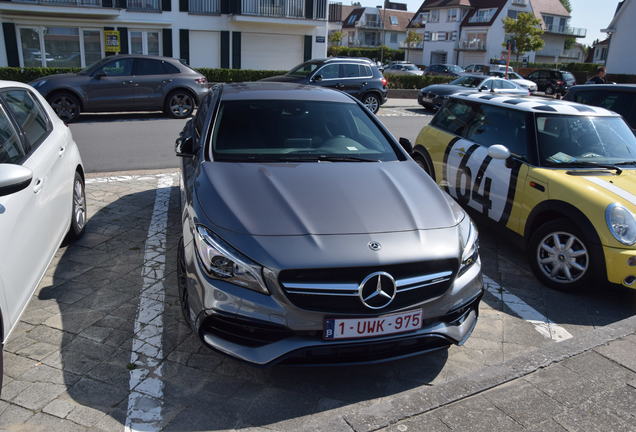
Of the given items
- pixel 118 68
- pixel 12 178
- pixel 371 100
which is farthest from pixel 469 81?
pixel 12 178

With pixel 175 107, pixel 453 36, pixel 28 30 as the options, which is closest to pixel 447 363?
pixel 175 107

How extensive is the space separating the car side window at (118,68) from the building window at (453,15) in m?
57.8

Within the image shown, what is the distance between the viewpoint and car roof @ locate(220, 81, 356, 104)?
16.3ft

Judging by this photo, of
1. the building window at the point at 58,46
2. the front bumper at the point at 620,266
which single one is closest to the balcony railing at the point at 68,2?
the building window at the point at 58,46

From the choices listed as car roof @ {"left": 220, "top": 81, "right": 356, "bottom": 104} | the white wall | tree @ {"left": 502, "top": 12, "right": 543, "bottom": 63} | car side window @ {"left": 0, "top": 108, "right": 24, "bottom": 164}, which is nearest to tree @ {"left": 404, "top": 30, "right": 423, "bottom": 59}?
tree @ {"left": 502, "top": 12, "right": 543, "bottom": 63}

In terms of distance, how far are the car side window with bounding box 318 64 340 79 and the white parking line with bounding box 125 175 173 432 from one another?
38.5 ft

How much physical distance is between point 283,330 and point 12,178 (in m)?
A: 1.71

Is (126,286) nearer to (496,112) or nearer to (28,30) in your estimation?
(496,112)

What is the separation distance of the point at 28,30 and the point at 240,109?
24390mm

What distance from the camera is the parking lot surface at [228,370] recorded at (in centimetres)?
297

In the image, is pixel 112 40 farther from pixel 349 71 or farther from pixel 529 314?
pixel 529 314

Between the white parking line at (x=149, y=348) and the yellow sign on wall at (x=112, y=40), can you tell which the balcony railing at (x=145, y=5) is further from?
the white parking line at (x=149, y=348)

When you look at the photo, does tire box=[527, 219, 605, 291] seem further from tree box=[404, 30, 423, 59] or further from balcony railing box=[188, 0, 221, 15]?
tree box=[404, 30, 423, 59]

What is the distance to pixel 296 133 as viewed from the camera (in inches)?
183
